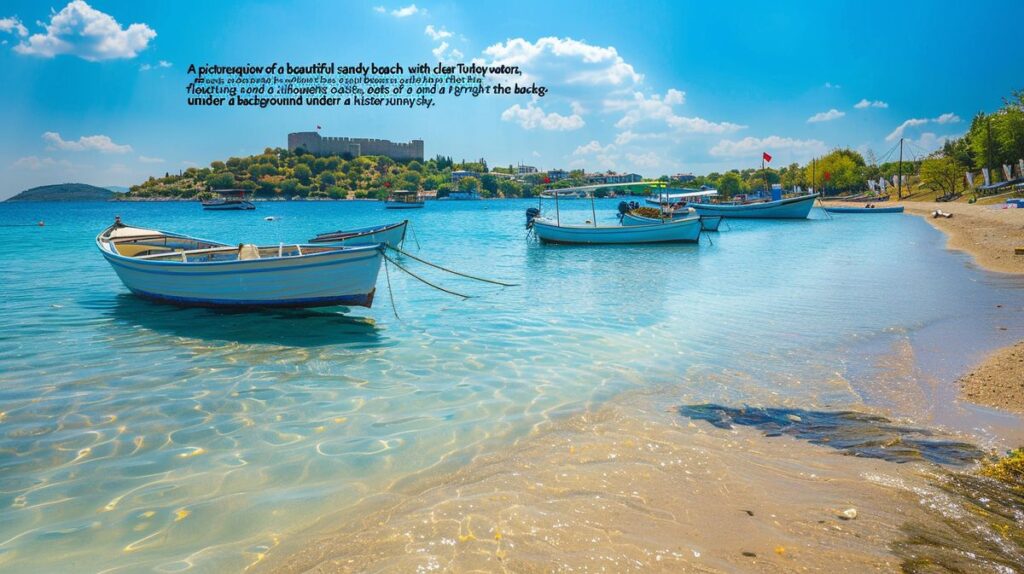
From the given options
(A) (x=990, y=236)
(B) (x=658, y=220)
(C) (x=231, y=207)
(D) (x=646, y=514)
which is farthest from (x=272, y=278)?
(C) (x=231, y=207)

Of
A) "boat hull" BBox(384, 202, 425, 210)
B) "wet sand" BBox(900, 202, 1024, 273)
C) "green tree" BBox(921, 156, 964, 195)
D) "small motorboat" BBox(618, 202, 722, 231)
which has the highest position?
"boat hull" BBox(384, 202, 425, 210)

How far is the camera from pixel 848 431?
238 inches

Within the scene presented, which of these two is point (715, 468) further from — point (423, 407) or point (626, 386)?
point (423, 407)

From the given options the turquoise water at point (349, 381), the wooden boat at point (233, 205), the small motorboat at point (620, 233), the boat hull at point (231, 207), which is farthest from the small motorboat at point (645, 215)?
the wooden boat at point (233, 205)

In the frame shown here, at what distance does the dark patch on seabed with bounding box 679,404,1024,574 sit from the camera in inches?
137

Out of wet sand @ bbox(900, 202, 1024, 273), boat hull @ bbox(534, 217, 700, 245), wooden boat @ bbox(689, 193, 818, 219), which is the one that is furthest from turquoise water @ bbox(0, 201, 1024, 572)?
wooden boat @ bbox(689, 193, 818, 219)

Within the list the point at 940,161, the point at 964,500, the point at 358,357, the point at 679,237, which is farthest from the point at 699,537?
the point at 940,161

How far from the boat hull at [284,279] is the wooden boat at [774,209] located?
49.3 m

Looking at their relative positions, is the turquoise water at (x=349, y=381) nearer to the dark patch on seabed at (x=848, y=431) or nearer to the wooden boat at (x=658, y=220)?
the dark patch on seabed at (x=848, y=431)

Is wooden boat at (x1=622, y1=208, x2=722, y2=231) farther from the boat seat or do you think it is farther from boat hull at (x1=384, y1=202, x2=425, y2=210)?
boat hull at (x1=384, y1=202, x2=425, y2=210)

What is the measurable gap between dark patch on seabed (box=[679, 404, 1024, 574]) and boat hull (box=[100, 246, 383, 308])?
8.31 m

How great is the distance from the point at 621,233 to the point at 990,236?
62.2ft

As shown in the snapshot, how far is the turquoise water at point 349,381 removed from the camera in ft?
16.1

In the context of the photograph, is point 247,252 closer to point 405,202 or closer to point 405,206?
point 405,206
